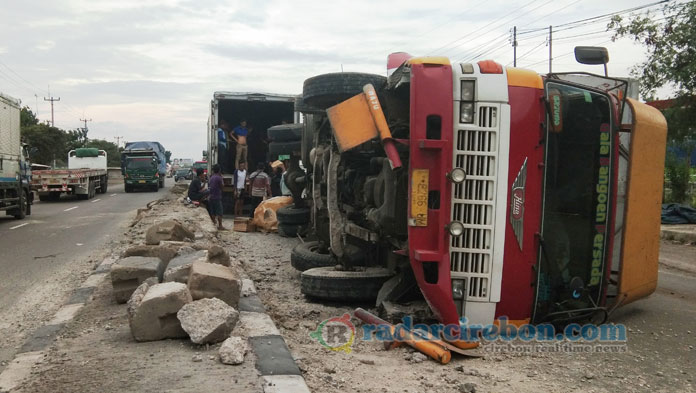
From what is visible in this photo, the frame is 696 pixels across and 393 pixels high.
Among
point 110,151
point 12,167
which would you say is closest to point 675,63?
point 12,167

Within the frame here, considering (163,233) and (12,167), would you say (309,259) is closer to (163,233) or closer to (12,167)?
(163,233)

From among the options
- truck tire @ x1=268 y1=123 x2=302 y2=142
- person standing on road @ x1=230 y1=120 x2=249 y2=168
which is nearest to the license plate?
truck tire @ x1=268 y1=123 x2=302 y2=142

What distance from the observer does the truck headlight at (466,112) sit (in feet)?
14.6

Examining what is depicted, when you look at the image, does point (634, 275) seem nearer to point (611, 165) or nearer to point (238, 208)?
point (611, 165)

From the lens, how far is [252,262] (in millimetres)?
8875

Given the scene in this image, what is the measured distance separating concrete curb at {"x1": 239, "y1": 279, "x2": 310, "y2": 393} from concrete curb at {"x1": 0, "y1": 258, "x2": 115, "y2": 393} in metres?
1.34

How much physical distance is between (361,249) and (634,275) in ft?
8.51

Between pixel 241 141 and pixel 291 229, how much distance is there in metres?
5.51

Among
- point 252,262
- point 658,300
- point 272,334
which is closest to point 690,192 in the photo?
point 658,300

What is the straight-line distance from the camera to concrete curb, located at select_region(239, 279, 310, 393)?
125 inches

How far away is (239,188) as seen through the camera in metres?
15.3

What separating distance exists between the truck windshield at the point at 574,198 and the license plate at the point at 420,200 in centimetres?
95

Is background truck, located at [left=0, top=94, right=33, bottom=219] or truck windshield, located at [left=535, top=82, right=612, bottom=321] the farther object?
background truck, located at [left=0, top=94, right=33, bottom=219]

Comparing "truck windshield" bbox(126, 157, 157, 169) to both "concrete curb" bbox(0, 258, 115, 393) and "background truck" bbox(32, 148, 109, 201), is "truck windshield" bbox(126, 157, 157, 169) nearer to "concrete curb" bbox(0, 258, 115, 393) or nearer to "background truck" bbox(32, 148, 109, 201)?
"background truck" bbox(32, 148, 109, 201)
